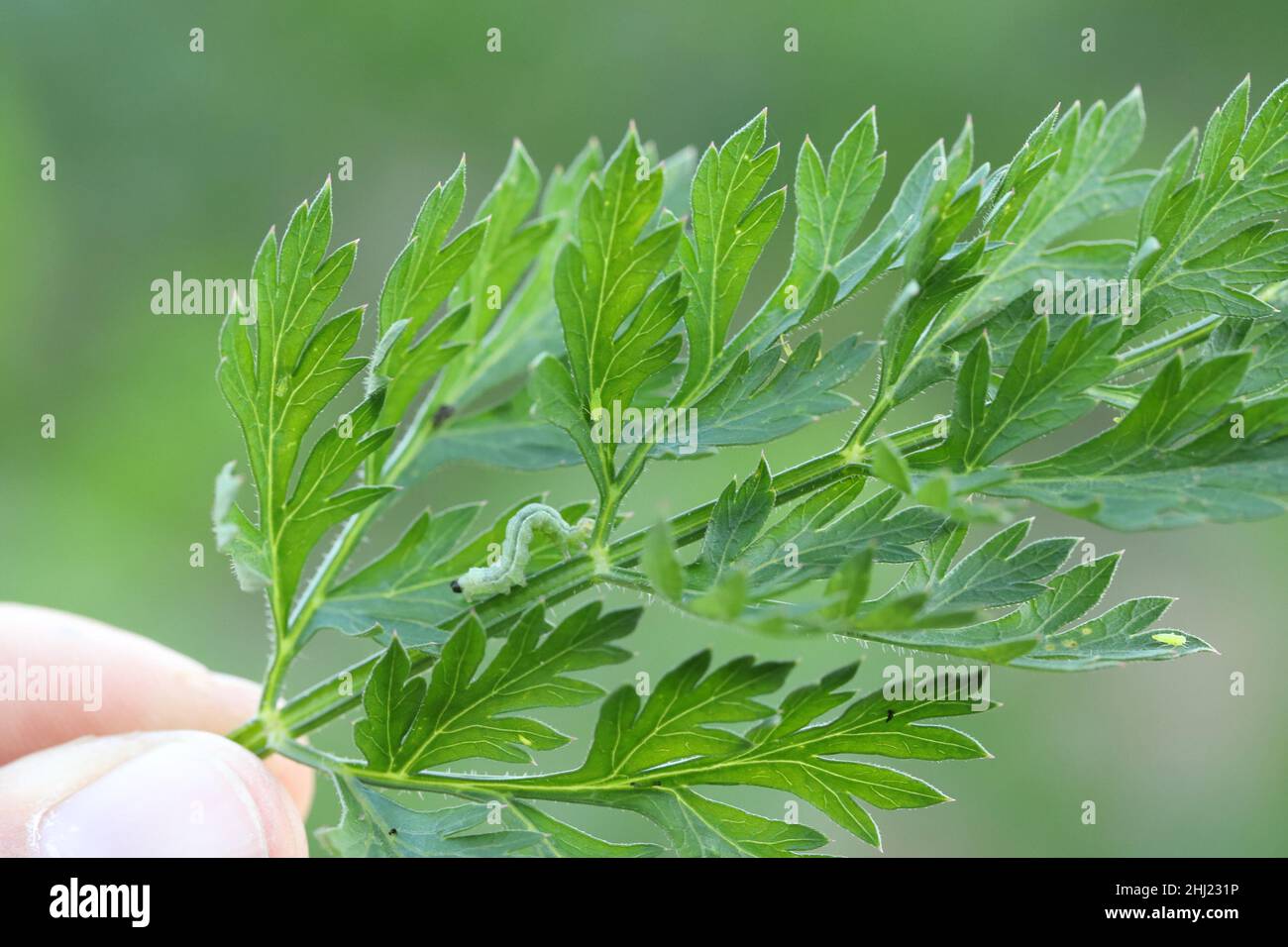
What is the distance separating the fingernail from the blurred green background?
1.80m

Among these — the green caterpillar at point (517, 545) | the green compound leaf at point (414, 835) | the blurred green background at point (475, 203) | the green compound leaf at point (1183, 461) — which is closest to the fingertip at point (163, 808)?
the green compound leaf at point (414, 835)

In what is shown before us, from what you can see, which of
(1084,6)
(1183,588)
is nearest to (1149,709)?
(1183,588)

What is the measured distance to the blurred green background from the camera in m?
3.66

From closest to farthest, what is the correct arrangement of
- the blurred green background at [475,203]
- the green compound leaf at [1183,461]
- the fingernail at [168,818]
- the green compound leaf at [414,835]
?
1. the green compound leaf at [1183,461]
2. the green compound leaf at [414,835]
3. the fingernail at [168,818]
4. the blurred green background at [475,203]

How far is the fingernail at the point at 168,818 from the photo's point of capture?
157 cm

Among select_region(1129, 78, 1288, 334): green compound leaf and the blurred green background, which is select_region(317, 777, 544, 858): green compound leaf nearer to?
select_region(1129, 78, 1288, 334): green compound leaf

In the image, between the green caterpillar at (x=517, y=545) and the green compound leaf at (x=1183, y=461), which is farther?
the green caterpillar at (x=517, y=545)

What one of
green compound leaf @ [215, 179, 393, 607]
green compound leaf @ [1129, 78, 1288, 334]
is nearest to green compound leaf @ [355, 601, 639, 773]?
green compound leaf @ [215, 179, 393, 607]

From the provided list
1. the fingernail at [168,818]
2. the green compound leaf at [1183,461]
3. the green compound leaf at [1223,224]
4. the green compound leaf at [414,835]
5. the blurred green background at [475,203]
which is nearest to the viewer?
the green compound leaf at [1183,461]

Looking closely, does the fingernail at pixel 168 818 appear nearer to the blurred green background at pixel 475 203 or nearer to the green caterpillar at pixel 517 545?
the green caterpillar at pixel 517 545

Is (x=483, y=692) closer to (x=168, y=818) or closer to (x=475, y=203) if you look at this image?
(x=168, y=818)

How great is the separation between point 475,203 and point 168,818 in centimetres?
318

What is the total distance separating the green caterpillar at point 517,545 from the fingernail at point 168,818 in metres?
0.54
